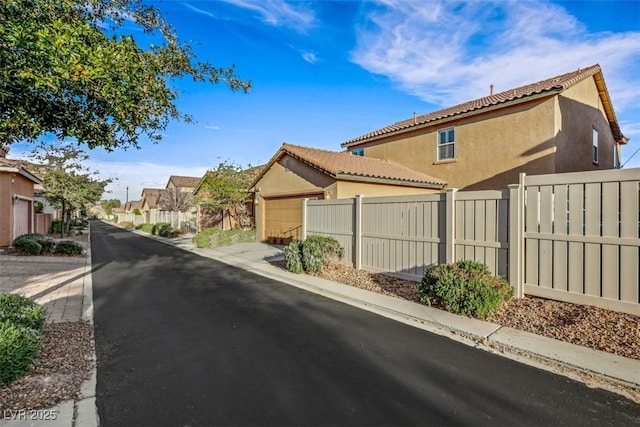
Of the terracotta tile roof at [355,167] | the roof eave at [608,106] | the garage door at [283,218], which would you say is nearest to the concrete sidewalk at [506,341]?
the terracotta tile roof at [355,167]

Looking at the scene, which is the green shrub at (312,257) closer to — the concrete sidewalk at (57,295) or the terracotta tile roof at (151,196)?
the concrete sidewalk at (57,295)

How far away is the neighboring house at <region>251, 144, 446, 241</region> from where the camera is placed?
1295cm

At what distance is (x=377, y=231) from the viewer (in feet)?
30.7

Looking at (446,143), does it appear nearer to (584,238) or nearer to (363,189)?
(363,189)

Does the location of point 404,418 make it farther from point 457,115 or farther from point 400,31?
point 457,115

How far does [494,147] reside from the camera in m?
13.0

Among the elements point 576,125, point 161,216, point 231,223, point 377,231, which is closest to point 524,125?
point 576,125

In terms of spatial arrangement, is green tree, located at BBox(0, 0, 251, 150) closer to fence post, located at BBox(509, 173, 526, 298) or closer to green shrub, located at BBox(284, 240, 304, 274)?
green shrub, located at BBox(284, 240, 304, 274)

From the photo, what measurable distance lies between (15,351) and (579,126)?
17.7 m

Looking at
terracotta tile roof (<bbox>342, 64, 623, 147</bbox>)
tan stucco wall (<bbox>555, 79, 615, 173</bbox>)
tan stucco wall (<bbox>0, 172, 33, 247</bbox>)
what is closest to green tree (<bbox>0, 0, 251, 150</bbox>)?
terracotta tile roof (<bbox>342, 64, 623, 147</bbox>)

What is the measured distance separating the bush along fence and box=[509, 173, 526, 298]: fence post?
17 millimetres

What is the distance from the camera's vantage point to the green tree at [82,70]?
3.93 meters

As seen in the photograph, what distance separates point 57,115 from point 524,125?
46.4ft

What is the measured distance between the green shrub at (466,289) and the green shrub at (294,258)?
4.35 m
